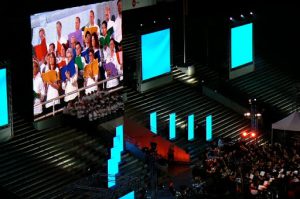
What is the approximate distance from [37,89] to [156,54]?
21.4 feet

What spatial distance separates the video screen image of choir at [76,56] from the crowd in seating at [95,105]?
32 mm

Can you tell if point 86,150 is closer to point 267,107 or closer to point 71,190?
point 71,190

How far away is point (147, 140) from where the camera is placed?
29172 mm

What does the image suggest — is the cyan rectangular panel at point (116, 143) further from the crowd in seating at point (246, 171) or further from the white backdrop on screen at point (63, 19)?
the white backdrop on screen at point (63, 19)

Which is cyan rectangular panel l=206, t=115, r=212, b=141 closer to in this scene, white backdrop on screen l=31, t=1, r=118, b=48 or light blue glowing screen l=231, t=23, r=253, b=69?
white backdrop on screen l=31, t=1, r=118, b=48

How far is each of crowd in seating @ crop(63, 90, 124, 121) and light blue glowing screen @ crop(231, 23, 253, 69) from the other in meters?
7.39

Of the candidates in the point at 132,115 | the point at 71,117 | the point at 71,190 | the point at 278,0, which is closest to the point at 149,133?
the point at 132,115

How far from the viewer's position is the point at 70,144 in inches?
1058

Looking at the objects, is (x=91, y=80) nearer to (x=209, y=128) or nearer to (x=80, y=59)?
(x=80, y=59)

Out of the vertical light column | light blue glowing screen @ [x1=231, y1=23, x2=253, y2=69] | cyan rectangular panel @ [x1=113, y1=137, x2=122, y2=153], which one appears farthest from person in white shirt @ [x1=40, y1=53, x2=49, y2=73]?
light blue glowing screen @ [x1=231, y1=23, x2=253, y2=69]

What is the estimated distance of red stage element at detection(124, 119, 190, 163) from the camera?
94.6 ft

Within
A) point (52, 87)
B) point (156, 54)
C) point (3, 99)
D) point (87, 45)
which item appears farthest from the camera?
point (156, 54)

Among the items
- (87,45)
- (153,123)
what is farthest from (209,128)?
(87,45)

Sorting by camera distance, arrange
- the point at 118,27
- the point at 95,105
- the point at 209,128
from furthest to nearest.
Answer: the point at 209,128, the point at 118,27, the point at 95,105
